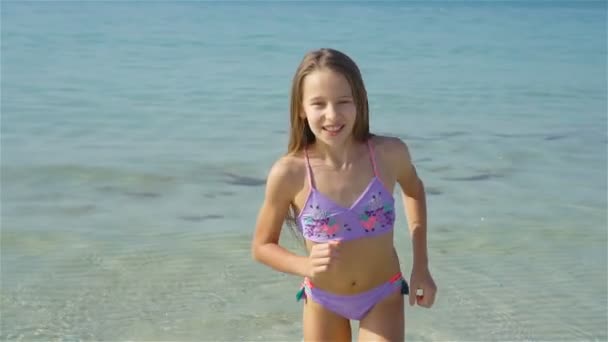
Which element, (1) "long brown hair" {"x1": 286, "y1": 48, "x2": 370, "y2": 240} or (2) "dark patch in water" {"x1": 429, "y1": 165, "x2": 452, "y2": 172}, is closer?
(1) "long brown hair" {"x1": 286, "y1": 48, "x2": 370, "y2": 240}

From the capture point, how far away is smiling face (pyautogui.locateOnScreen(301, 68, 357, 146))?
3.24 meters

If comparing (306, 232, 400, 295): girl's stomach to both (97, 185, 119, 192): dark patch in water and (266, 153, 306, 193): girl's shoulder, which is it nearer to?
(266, 153, 306, 193): girl's shoulder

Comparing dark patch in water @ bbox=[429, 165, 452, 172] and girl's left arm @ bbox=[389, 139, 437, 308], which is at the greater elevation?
girl's left arm @ bbox=[389, 139, 437, 308]

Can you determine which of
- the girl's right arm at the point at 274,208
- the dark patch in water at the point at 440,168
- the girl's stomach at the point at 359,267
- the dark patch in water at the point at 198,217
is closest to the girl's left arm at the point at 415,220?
the girl's stomach at the point at 359,267

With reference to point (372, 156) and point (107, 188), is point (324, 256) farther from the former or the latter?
point (107, 188)

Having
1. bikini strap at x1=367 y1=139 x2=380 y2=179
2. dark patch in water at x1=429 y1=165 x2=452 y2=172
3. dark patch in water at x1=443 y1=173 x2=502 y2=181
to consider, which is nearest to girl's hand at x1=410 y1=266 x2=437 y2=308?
bikini strap at x1=367 y1=139 x2=380 y2=179

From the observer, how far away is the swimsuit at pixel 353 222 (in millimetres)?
3336

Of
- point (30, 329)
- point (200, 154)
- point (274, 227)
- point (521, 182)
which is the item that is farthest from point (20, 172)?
point (274, 227)

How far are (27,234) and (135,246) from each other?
768mm

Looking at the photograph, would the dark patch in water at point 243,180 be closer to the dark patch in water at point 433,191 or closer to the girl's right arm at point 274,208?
the dark patch in water at point 433,191

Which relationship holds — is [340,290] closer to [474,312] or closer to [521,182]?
[474,312]

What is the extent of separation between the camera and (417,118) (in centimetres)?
1061

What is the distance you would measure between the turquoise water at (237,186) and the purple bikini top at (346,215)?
1561mm

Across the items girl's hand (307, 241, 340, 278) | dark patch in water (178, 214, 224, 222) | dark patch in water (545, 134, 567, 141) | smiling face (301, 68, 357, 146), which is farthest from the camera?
dark patch in water (545, 134, 567, 141)
